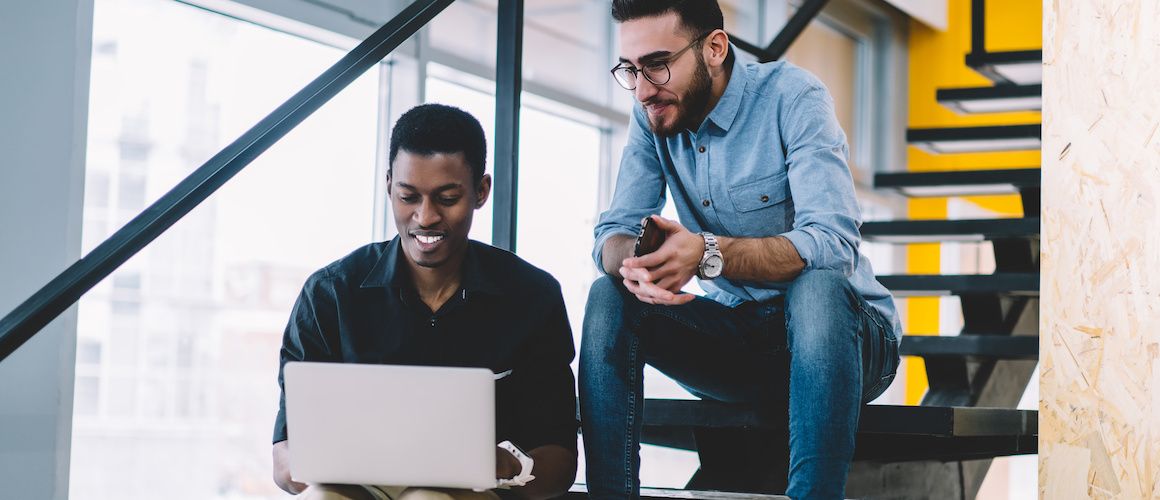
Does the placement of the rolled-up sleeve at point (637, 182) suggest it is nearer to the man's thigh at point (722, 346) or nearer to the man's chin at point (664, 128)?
the man's chin at point (664, 128)

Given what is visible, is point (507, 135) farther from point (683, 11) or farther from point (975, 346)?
point (975, 346)

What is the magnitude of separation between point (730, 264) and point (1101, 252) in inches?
18.8

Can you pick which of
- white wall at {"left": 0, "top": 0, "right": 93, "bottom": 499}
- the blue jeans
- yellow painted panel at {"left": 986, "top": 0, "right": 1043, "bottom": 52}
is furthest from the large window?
yellow painted panel at {"left": 986, "top": 0, "right": 1043, "bottom": 52}

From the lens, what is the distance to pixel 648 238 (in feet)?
5.09

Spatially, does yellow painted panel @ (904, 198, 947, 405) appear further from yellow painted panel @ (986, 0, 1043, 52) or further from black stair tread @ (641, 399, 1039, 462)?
black stair tread @ (641, 399, 1039, 462)

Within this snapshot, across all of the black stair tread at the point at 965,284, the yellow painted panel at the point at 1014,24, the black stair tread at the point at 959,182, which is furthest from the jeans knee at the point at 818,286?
the yellow painted panel at the point at 1014,24

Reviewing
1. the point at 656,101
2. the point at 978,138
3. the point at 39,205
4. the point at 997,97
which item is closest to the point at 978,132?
the point at 978,138

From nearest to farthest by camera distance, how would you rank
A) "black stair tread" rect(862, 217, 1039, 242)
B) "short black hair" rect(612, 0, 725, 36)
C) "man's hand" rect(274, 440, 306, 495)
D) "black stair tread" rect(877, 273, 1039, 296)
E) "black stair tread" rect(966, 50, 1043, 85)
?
"man's hand" rect(274, 440, 306, 495)
"short black hair" rect(612, 0, 725, 36)
"black stair tread" rect(877, 273, 1039, 296)
"black stair tread" rect(862, 217, 1039, 242)
"black stair tread" rect(966, 50, 1043, 85)

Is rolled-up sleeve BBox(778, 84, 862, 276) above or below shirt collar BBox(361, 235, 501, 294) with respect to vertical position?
above

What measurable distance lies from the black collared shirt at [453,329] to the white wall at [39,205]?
1478mm

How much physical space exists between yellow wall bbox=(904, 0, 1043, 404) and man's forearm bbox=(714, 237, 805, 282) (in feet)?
15.4

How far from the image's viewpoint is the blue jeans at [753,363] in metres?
1.44

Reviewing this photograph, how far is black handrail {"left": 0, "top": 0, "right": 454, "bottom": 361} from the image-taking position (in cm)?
139

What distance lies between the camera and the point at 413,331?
1.61m
